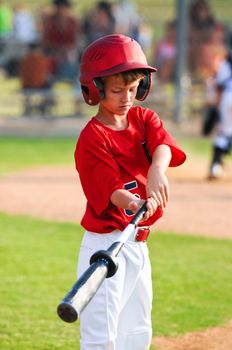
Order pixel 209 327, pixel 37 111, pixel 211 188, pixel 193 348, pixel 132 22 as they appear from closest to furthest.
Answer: pixel 193 348
pixel 209 327
pixel 211 188
pixel 37 111
pixel 132 22

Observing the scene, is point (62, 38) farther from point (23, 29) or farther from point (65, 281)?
point (65, 281)

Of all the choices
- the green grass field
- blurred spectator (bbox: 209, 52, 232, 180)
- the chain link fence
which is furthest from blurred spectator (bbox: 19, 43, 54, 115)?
the green grass field

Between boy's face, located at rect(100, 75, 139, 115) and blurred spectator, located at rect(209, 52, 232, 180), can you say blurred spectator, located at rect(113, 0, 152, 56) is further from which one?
boy's face, located at rect(100, 75, 139, 115)

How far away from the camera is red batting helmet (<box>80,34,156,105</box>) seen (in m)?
4.39

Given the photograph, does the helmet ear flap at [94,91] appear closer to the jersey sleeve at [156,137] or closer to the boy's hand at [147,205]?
the jersey sleeve at [156,137]

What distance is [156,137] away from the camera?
4645mm

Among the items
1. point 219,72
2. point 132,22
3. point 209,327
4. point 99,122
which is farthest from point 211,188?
point 132,22

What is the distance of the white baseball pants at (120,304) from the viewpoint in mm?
4418

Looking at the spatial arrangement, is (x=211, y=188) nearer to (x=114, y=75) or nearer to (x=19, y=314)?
(x=19, y=314)

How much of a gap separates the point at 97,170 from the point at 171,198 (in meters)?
7.17

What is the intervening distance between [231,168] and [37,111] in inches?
255

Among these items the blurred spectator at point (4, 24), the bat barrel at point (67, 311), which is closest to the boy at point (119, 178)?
the bat barrel at point (67, 311)

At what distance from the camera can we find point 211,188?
12383 mm

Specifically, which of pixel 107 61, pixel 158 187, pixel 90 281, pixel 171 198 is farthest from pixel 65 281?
pixel 171 198
